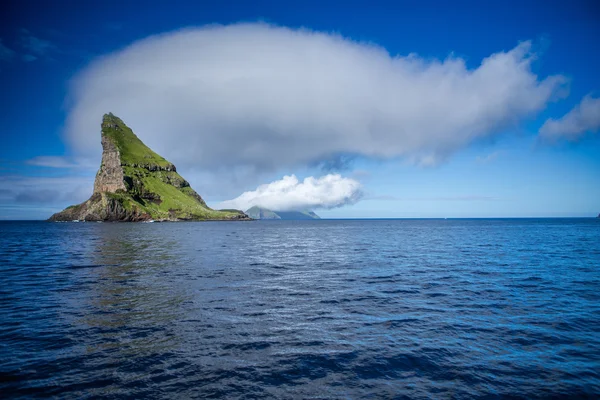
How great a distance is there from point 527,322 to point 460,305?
4626mm

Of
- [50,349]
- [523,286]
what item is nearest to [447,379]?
[50,349]

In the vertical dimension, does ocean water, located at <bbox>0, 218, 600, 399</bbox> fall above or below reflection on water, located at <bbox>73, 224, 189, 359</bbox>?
below

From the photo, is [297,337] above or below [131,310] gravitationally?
below

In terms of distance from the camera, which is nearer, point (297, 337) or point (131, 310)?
point (297, 337)

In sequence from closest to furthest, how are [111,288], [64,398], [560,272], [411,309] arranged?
[64,398]
[411,309]
[111,288]
[560,272]

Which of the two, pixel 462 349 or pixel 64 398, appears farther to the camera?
pixel 462 349

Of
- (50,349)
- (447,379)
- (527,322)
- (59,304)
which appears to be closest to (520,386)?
(447,379)

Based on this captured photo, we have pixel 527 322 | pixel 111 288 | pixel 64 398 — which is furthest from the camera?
pixel 111 288

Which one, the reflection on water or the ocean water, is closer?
the ocean water

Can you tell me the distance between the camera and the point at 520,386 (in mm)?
13094

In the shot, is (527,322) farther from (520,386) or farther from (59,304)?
(59,304)

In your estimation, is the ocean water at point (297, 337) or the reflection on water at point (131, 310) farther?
the reflection on water at point (131, 310)

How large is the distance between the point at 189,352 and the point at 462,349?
13.8m

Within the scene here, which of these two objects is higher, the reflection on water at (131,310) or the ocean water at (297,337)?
the reflection on water at (131,310)
